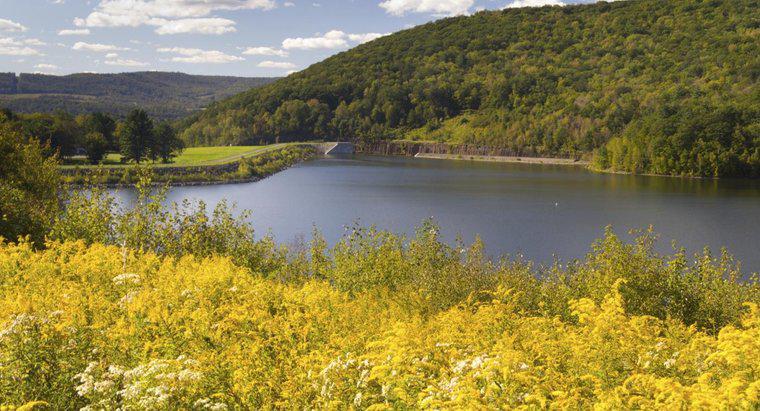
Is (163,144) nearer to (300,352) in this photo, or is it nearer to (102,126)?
(102,126)

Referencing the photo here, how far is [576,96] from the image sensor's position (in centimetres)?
14262

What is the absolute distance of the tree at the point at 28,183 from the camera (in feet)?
66.4

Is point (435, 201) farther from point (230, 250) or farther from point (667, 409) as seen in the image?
point (667, 409)

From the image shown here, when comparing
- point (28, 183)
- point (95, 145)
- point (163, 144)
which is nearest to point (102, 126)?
point (95, 145)

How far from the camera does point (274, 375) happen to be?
754 cm

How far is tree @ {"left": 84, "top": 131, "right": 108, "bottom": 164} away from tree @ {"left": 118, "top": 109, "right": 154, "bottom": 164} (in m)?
1.98

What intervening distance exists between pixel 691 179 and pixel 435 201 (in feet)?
123

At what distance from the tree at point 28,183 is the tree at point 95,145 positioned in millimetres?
55998

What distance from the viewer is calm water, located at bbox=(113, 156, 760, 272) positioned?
41.7 metres

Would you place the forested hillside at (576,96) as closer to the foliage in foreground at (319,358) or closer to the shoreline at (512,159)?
the shoreline at (512,159)

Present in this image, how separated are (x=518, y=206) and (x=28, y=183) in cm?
4027

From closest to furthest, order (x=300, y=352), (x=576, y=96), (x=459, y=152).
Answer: (x=300, y=352), (x=459, y=152), (x=576, y=96)

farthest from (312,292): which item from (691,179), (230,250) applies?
(691,179)

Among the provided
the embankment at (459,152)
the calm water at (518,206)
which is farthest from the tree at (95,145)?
the embankment at (459,152)
